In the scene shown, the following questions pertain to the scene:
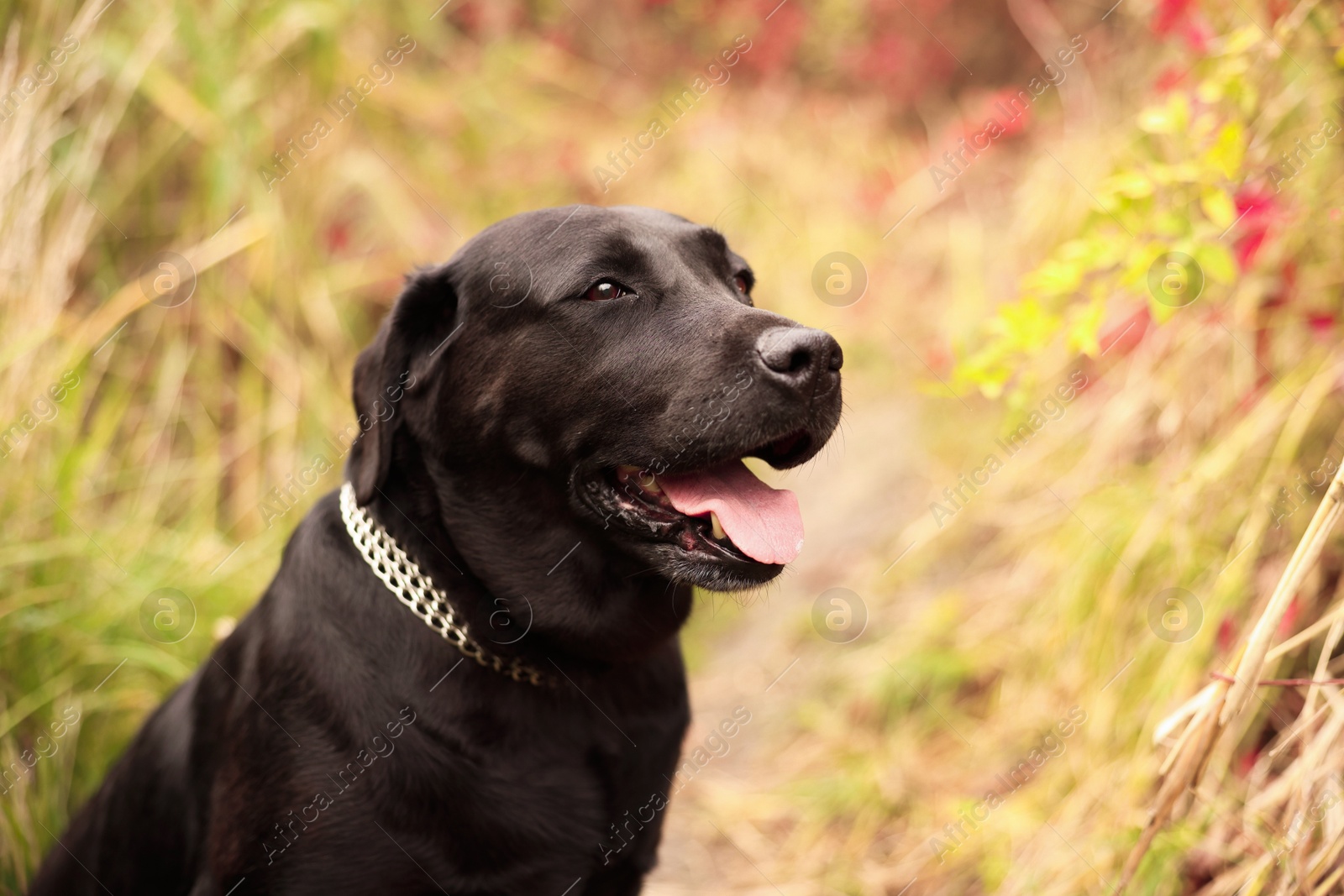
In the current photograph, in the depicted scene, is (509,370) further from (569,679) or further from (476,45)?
(476,45)

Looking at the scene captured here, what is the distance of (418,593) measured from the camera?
2.08m

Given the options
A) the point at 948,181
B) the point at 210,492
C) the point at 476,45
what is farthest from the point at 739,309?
the point at 476,45

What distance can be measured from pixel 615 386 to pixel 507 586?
0.49 m

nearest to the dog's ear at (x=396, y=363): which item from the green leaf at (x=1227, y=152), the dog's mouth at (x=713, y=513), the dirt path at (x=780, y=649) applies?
the dog's mouth at (x=713, y=513)

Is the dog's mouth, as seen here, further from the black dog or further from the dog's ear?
the dog's ear

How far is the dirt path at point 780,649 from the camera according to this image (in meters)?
3.42

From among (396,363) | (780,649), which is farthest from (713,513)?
(780,649)

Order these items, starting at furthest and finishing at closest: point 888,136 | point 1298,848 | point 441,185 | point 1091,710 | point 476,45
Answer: point 888,136 < point 476,45 < point 441,185 < point 1091,710 < point 1298,848

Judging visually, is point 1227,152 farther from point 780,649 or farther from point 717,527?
point 780,649

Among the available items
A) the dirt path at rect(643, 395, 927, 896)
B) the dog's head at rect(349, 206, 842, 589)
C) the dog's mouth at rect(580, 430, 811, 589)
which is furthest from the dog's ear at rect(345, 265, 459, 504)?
the dirt path at rect(643, 395, 927, 896)

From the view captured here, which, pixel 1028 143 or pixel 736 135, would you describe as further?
pixel 736 135

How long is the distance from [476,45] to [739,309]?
21.8ft

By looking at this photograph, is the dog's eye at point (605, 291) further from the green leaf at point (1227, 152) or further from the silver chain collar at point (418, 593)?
the green leaf at point (1227, 152)

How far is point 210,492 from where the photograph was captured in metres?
3.89
